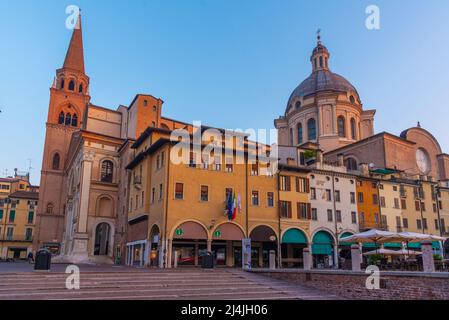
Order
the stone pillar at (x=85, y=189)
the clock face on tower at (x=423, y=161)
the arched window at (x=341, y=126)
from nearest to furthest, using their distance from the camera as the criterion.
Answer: the stone pillar at (x=85, y=189) → the clock face on tower at (x=423, y=161) → the arched window at (x=341, y=126)

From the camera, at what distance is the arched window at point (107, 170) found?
4332 centimetres

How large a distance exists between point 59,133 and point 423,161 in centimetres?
5509

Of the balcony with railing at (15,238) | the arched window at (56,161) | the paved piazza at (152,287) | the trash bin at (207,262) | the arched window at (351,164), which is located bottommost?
the paved piazza at (152,287)

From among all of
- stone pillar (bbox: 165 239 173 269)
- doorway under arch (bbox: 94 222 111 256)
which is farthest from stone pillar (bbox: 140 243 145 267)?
doorway under arch (bbox: 94 222 111 256)

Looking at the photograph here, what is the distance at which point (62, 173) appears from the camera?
194ft

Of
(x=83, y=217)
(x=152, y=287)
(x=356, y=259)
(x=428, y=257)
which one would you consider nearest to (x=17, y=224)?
(x=83, y=217)

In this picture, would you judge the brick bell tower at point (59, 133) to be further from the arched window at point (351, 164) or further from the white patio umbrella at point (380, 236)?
the white patio umbrella at point (380, 236)

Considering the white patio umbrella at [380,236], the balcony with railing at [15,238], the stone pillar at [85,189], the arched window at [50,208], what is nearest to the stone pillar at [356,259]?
the white patio umbrella at [380,236]

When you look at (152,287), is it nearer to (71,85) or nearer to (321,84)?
(321,84)

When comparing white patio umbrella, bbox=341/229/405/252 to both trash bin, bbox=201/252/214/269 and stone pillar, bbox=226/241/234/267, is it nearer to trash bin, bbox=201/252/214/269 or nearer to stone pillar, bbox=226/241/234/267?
trash bin, bbox=201/252/214/269

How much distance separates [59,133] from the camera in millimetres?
60281

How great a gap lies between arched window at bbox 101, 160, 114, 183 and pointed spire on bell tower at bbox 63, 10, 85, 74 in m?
27.8

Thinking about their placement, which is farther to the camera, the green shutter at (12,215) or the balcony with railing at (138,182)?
the green shutter at (12,215)
